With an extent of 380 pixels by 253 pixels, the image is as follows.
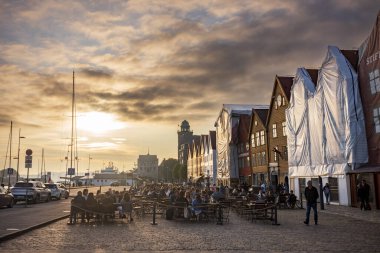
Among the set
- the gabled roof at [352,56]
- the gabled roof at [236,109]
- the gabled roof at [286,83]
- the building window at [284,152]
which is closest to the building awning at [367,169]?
the gabled roof at [352,56]

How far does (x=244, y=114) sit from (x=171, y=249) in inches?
2055

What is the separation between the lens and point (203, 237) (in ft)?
43.9

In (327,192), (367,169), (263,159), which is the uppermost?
(263,159)

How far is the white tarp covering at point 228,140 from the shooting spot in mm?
61781

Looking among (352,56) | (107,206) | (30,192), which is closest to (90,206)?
(107,206)

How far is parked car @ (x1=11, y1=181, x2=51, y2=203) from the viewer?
104ft

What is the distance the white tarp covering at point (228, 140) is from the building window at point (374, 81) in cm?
3651

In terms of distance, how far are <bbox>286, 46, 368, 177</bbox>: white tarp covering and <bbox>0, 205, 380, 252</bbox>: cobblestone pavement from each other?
9.68 m

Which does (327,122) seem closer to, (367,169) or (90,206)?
(367,169)

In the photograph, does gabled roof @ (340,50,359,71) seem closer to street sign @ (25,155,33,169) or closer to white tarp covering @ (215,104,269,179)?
street sign @ (25,155,33,169)

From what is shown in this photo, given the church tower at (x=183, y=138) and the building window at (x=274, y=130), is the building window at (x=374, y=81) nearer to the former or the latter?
the building window at (x=274, y=130)

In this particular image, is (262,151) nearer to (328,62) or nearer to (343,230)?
(328,62)

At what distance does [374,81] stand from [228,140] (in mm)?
38249

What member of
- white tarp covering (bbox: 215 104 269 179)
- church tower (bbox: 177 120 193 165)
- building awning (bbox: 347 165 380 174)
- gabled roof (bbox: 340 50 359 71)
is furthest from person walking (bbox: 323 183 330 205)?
church tower (bbox: 177 120 193 165)
